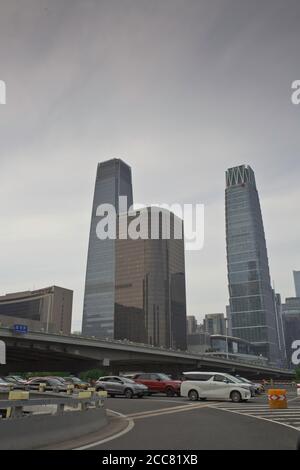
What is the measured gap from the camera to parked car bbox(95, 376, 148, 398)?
3209cm

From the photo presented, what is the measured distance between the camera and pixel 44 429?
10.7 meters

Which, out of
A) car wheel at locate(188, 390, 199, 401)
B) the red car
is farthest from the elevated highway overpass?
car wheel at locate(188, 390, 199, 401)

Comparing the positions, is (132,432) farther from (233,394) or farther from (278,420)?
(233,394)

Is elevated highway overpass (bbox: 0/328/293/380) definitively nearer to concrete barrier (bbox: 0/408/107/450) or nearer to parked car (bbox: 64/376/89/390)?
parked car (bbox: 64/376/89/390)

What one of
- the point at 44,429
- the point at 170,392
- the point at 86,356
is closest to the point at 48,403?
the point at 44,429

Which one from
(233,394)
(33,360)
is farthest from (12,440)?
(33,360)

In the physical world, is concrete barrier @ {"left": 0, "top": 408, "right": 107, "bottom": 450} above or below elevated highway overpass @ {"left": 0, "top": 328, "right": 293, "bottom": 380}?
below

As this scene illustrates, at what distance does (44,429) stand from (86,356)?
226 ft

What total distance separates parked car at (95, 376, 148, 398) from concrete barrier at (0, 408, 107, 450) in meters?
18.9

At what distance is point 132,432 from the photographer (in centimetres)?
1258

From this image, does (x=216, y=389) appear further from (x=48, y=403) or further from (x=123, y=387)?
(x=48, y=403)
